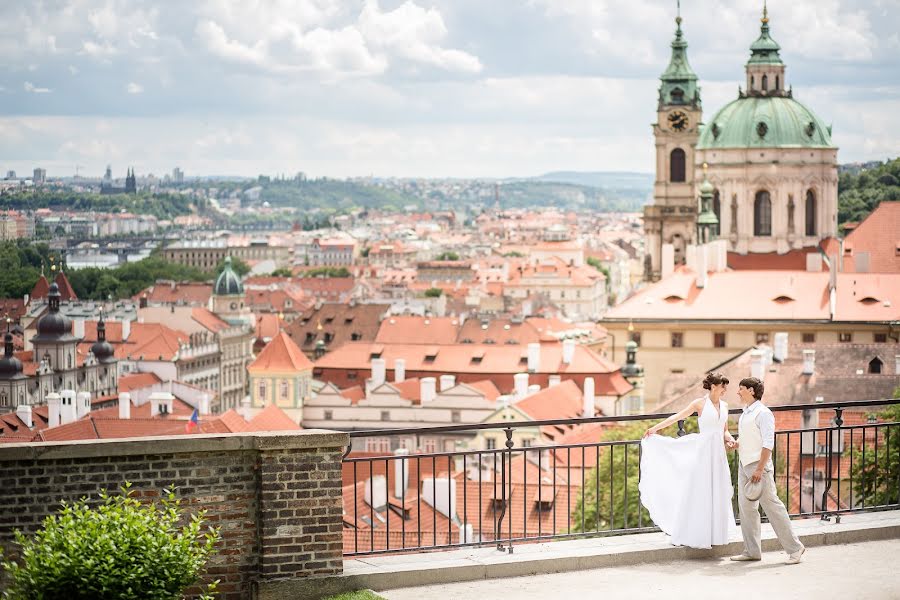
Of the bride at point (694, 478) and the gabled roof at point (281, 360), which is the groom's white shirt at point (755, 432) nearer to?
the bride at point (694, 478)

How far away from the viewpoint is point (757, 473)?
1025cm

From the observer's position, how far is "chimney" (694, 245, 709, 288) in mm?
60312

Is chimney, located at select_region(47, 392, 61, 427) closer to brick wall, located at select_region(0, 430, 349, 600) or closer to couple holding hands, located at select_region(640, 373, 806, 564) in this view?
couple holding hands, located at select_region(640, 373, 806, 564)

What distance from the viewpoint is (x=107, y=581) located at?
807cm

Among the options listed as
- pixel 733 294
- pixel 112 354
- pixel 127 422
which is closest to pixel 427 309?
pixel 112 354

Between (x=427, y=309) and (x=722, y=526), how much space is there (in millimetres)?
108632

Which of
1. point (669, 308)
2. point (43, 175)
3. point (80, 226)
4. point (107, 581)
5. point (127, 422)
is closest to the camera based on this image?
point (107, 581)

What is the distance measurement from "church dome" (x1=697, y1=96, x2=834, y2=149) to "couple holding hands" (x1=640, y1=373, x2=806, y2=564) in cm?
6921

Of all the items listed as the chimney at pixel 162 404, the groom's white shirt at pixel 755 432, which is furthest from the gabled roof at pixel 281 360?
the groom's white shirt at pixel 755 432

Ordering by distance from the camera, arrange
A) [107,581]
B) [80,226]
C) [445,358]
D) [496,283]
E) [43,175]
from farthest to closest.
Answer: [496,283] → [80,226] → [43,175] → [445,358] → [107,581]

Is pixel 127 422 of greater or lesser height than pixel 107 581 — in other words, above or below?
below

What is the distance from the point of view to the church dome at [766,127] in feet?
257

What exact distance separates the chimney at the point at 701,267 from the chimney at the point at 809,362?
17530 millimetres

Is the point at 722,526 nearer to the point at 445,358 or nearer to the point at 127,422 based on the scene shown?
the point at 127,422
